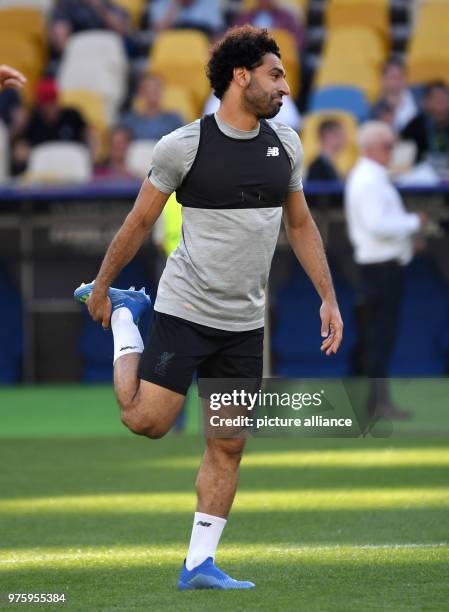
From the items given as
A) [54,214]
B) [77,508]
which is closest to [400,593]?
[77,508]

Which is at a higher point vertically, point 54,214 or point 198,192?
point 198,192

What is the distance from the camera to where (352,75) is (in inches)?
805

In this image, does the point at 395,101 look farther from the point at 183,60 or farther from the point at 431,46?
the point at 183,60

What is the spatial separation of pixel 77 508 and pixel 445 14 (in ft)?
42.4

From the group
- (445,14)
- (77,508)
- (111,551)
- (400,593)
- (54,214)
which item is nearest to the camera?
(400,593)

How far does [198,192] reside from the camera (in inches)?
254

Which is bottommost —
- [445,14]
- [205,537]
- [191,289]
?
[205,537]

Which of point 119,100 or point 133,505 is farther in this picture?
point 119,100

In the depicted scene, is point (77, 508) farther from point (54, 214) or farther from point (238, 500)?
point (54, 214)

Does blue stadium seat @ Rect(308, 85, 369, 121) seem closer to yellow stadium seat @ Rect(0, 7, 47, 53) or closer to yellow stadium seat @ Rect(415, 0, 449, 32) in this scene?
yellow stadium seat @ Rect(415, 0, 449, 32)

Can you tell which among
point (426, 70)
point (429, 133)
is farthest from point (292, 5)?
point (429, 133)

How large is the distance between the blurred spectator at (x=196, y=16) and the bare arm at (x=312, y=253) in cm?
1498

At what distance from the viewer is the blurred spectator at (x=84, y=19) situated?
22.0 metres

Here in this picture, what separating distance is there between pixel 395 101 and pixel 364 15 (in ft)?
10.4
